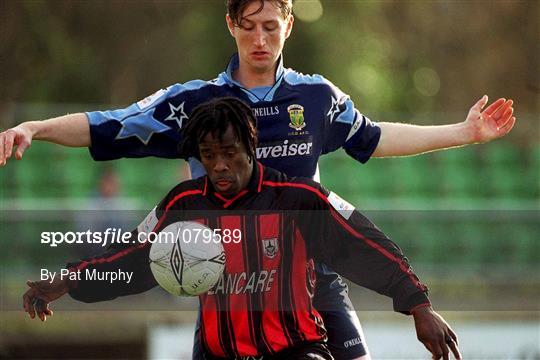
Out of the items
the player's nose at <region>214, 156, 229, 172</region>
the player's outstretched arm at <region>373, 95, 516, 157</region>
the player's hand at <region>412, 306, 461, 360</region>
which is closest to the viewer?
the player's hand at <region>412, 306, 461, 360</region>

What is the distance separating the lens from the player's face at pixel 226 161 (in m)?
4.15

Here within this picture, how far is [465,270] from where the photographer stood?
1144 cm

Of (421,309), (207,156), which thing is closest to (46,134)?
(207,156)

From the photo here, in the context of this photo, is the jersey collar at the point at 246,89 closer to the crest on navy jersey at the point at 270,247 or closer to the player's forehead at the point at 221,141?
the player's forehead at the point at 221,141

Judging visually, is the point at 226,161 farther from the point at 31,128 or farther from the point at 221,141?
the point at 31,128

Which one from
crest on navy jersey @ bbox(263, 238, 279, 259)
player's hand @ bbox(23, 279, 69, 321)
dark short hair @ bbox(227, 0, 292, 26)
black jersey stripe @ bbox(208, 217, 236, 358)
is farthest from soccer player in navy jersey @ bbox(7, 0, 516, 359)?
player's hand @ bbox(23, 279, 69, 321)

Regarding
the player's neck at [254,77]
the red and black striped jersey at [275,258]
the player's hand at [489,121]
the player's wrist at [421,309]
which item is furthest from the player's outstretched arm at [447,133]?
the player's wrist at [421,309]

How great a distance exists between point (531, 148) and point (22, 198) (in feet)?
19.5

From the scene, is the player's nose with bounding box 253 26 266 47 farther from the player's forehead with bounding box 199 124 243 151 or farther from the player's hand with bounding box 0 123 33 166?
the player's hand with bounding box 0 123 33 166

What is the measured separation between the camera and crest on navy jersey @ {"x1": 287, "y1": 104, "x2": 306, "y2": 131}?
4.63 m

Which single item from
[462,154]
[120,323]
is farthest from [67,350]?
[462,154]

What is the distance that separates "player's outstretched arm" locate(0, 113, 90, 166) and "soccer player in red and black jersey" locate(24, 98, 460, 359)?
0.51 meters

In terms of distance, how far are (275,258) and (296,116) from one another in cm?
67

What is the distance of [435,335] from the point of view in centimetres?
405
